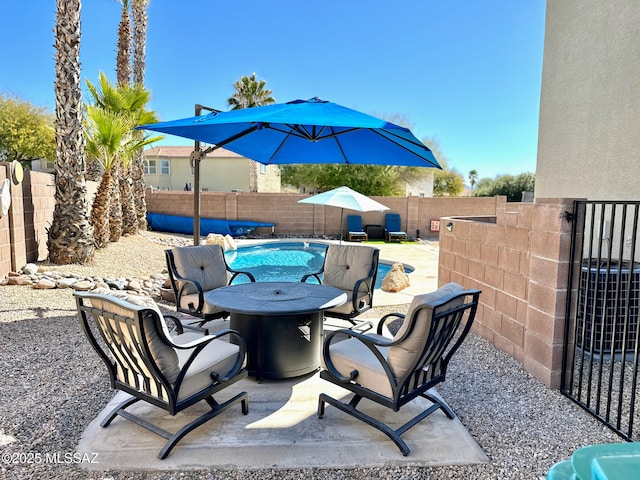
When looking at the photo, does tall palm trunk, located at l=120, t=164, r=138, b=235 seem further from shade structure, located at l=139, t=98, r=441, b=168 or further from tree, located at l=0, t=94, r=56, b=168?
tree, located at l=0, t=94, r=56, b=168

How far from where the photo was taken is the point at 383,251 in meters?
13.6

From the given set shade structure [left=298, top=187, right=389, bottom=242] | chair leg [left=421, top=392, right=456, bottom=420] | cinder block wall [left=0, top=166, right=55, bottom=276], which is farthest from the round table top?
cinder block wall [left=0, top=166, right=55, bottom=276]

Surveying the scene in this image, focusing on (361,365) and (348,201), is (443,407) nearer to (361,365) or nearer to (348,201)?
(361,365)

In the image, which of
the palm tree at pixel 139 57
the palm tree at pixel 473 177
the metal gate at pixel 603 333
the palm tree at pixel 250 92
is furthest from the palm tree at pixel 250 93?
the palm tree at pixel 473 177

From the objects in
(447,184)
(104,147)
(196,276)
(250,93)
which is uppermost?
(250,93)

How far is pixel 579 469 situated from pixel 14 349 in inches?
194

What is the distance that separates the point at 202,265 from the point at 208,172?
2465 cm

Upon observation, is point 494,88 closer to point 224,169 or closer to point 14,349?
point 224,169

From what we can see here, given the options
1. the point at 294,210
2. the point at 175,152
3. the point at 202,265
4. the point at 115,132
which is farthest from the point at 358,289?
the point at 175,152

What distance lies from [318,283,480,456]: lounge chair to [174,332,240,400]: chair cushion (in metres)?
0.70

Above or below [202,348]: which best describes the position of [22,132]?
above

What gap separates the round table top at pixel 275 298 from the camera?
326cm

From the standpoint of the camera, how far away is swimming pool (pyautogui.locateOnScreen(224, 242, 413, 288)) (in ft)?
34.8

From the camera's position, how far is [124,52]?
44.3 ft
